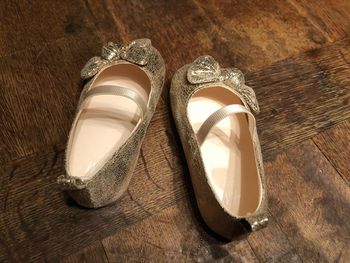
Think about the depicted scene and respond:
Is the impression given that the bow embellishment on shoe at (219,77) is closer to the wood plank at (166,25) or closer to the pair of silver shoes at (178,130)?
the pair of silver shoes at (178,130)

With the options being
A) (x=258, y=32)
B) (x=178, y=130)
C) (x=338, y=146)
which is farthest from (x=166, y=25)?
(x=338, y=146)

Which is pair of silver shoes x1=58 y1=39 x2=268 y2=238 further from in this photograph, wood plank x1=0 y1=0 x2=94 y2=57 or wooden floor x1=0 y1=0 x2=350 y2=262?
wood plank x1=0 y1=0 x2=94 y2=57

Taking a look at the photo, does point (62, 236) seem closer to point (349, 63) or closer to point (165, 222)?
point (165, 222)

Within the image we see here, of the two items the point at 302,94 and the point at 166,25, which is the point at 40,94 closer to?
the point at 166,25

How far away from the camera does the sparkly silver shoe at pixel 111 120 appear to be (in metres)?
0.60

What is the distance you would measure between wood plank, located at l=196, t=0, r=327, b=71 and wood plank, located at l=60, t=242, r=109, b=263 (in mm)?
523

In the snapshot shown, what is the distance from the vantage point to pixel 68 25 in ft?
2.97

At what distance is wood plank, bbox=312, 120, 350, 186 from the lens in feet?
2.42

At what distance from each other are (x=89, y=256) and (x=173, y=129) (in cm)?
30

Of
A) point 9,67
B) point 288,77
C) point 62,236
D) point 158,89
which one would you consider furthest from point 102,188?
point 288,77

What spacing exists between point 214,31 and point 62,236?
0.61 meters

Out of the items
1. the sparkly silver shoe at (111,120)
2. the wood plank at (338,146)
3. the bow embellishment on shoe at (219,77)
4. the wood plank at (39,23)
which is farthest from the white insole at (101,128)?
the wood plank at (338,146)

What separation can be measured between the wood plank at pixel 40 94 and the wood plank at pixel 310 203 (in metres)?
0.44

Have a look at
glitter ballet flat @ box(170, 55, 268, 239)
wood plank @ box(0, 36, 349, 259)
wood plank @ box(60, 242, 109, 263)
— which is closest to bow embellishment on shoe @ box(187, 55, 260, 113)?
glitter ballet flat @ box(170, 55, 268, 239)
